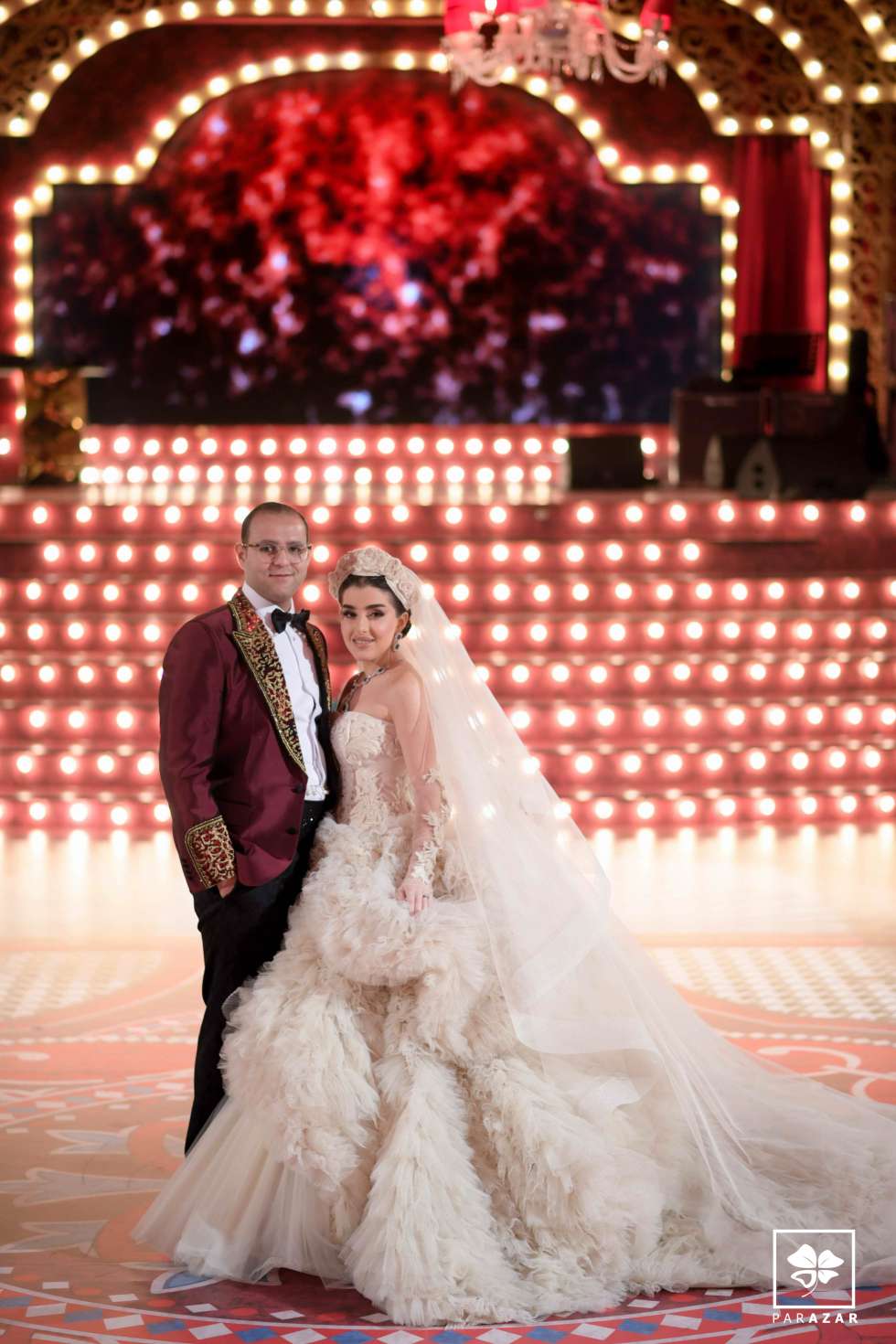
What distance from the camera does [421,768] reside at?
3047 mm

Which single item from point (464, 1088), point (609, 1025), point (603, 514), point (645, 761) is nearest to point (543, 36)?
point (603, 514)

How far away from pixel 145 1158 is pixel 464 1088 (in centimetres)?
87

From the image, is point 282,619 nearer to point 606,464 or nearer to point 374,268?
point 606,464

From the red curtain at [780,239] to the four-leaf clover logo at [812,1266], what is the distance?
29.0 feet

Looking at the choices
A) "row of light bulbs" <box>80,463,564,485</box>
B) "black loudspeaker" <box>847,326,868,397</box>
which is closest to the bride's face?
"row of light bulbs" <box>80,463,564,485</box>

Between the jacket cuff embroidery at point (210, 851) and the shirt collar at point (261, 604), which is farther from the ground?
the shirt collar at point (261, 604)

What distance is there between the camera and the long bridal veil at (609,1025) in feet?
9.66

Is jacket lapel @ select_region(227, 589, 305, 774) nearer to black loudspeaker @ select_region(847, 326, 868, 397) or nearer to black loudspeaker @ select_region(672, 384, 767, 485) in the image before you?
black loudspeaker @ select_region(672, 384, 767, 485)

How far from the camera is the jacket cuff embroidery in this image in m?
3.00

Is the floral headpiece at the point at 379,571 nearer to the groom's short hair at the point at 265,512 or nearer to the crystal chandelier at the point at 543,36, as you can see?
the groom's short hair at the point at 265,512

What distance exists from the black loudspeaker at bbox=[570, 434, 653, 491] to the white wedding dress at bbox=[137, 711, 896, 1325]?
6.29m

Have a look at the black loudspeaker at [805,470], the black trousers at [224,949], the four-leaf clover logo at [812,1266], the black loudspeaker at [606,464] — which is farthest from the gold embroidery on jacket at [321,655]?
the black loudspeaker at [606,464]

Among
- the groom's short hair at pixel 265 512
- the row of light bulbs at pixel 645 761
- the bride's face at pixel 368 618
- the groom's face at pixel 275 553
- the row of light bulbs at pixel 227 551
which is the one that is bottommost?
the row of light bulbs at pixel 645 761

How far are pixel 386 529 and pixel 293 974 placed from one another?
5.17 meters
